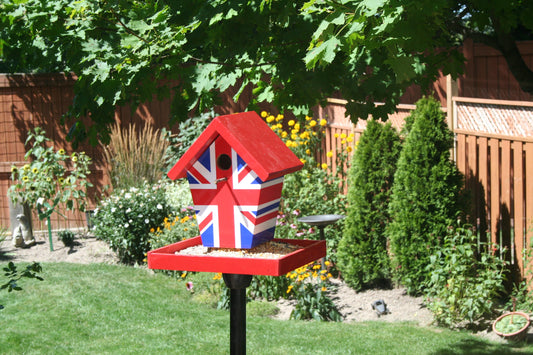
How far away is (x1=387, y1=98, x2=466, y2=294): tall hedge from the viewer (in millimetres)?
6461

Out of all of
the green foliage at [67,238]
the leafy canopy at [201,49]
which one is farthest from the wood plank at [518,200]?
the green foliage at [67,238]

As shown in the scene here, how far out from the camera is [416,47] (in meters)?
2.60

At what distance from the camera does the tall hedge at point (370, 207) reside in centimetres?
715

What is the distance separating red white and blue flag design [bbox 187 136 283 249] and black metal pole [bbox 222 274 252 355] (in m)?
0.14

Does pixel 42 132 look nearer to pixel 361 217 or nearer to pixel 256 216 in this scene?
pixel 361 217

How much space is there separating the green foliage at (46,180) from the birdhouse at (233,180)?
22.3 feet

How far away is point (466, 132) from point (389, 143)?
0.84 meters

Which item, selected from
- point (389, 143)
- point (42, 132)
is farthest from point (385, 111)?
point (42, 132)

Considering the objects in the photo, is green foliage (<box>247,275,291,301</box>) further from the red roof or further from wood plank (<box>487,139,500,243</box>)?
the red roof

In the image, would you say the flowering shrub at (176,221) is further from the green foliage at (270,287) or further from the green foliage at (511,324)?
the green foliage at (511,324)

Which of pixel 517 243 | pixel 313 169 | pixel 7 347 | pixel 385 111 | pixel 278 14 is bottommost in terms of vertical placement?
pixel 7 347

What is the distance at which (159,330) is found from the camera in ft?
19.4

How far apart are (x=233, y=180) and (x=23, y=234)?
23.8 feet

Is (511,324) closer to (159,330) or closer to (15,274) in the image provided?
(159,330)
